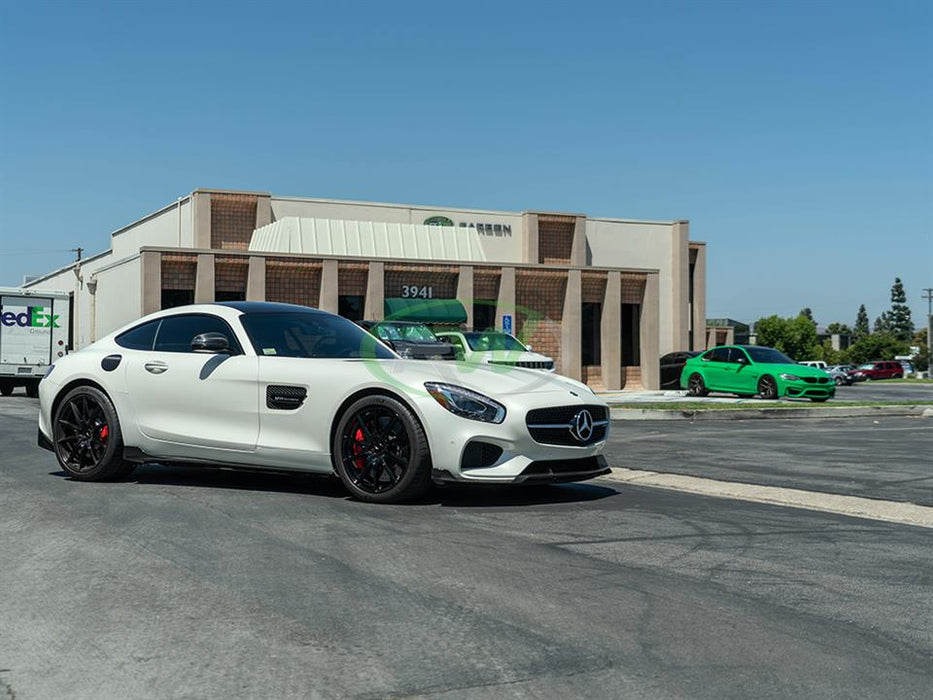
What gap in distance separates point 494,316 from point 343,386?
30.7 m

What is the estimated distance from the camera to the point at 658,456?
11203 millimetres

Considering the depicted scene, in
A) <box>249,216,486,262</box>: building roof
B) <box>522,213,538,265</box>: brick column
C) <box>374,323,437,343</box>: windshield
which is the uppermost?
<box>522,213,538,265</box>: brick column

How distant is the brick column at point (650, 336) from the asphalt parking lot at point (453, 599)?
33.5 meters

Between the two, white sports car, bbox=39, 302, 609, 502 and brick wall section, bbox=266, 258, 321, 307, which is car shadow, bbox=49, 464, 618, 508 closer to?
white sports car, bbox=39, 302, 609, 502

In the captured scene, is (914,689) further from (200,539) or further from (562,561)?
(200,539)

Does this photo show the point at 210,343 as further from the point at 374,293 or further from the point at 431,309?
the point at 374,293

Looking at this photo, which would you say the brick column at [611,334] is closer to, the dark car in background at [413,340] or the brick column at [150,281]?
the brick column at [150,281]

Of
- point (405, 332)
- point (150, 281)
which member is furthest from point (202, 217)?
point (405, 332)

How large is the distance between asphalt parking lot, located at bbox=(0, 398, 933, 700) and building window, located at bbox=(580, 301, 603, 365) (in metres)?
33.0

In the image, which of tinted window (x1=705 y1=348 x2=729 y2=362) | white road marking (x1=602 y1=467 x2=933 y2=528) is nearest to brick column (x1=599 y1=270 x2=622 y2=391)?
tinted window (x1=705 y1=348 x2=729 y2=362)

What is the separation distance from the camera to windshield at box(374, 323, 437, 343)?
21.5 meters

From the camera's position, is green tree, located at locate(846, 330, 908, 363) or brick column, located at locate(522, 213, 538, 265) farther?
green tree, located at locate(846, 330, 908, 363)

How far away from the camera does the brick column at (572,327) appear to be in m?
38.9

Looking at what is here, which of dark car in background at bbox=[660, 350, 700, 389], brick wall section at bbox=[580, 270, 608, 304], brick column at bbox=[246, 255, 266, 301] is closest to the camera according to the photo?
brick column at bbox=[246, 255, 266, 301]
